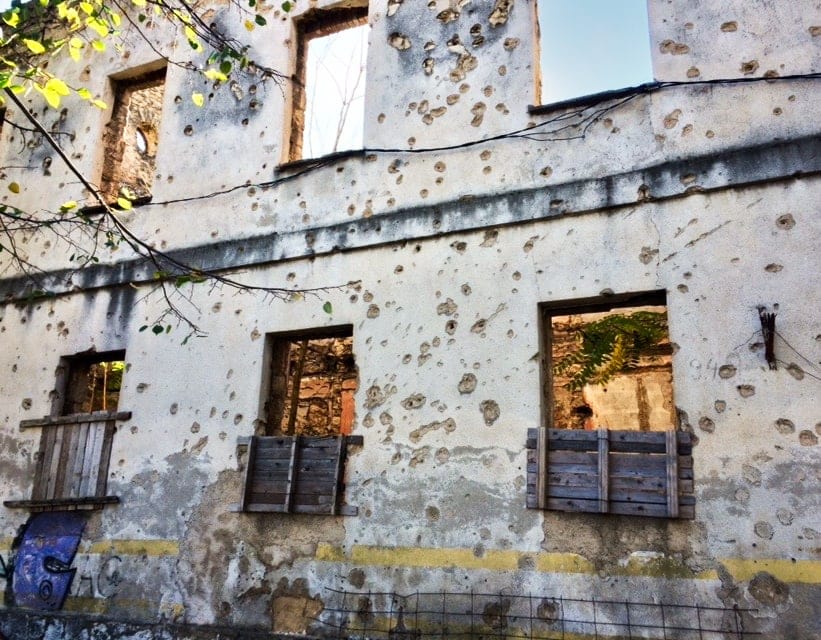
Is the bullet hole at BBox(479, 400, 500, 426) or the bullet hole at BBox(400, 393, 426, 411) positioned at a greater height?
the bullet hole at BBox(400, 393, 426, 411)

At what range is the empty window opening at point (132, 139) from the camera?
823 centimetres

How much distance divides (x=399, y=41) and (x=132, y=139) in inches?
184

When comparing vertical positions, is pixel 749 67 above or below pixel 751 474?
above

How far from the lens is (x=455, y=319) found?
580cm

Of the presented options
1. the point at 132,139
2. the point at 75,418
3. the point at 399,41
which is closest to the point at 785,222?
the point at 399,41

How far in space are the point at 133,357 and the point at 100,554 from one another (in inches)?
68.6

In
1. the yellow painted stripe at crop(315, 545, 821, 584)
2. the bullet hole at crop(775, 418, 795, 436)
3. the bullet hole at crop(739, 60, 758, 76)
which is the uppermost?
the bullet hole at crop(739, 60, 758, 76)

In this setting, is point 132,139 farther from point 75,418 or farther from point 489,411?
point 489,411

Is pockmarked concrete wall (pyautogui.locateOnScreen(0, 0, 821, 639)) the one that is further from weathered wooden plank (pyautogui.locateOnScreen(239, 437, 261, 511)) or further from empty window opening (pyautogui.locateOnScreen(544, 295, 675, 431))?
empty window opening (pyautogui.locateOnScreen(544, 295, 675, 431))

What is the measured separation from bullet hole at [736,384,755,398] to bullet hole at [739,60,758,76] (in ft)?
7.50

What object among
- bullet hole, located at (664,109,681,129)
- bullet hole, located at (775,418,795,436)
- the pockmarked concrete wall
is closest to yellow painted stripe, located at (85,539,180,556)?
the pockmarked concrete wall

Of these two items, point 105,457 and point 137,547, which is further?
point 105,457

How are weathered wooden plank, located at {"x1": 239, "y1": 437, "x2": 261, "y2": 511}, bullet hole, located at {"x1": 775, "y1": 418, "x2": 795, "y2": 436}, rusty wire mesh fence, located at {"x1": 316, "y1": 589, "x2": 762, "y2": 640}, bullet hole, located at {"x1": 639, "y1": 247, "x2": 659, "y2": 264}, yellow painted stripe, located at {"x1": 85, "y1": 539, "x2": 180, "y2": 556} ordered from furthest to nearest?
yellow painted stripe, located at {"x1": 85, "y1": 539, "x2": 180, "y2": 556} → weathered wooden plank, located at {"x1": 239, "y1": 437, "x2": 261, "y2": 511} → bullet hole, located at {"x1": 639, "y1": 247, "x2": 659, "y2": 264} → bullet hole, located at {"x1": 775, "y1": 418, "x2": 795, "y2": 436} → rusty wire mesh fence, located at {"x1": 316, "y1": 589, "x2": 762, "y2": 640}

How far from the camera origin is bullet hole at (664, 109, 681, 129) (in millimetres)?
5543
